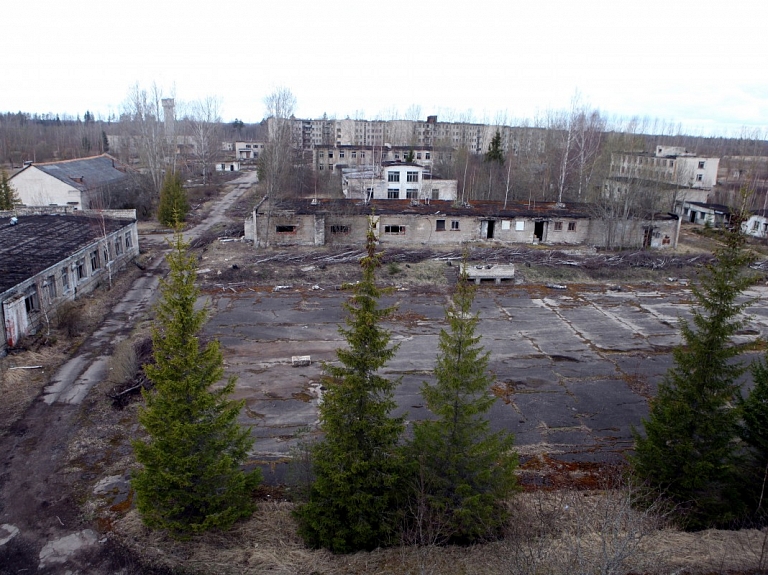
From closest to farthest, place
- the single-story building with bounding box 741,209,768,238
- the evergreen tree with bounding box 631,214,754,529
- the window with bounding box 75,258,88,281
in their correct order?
the evergreen tree with bounding box 631,214,754,529, the window with bounding box 75,258,88,281, the single-story building with bounding box 741,209,768,238

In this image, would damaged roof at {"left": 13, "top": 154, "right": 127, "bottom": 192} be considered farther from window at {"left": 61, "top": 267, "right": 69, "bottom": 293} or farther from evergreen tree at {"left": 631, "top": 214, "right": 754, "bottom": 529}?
evergreen tree at {"left": 631, "top": 214, "right": 754, "bottom": 529}

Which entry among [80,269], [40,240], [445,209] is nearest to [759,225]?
[445,209]

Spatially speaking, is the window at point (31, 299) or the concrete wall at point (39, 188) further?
the concrete wall at point (39, 188)

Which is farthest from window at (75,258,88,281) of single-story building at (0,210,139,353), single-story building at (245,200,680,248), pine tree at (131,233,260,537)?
pine tree at (131,233,260,537)

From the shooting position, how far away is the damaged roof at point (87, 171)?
41500 mm

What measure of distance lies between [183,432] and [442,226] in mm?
28356

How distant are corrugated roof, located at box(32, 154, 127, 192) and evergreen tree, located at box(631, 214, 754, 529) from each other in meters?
43.4

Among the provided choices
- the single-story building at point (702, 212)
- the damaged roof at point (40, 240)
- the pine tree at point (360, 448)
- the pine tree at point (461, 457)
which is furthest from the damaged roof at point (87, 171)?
the single-story building at point (702, 212)

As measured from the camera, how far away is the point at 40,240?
26.1m

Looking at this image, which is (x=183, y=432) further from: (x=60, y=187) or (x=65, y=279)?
(x=60, y=187)

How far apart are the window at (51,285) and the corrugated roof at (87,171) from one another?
22792 mm

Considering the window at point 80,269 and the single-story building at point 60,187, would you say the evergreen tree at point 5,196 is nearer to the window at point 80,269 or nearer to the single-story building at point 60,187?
the single-story building at point 60,187

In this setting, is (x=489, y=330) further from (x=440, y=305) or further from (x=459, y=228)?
(x=459, y=228)

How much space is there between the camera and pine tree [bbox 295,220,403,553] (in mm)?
9422
